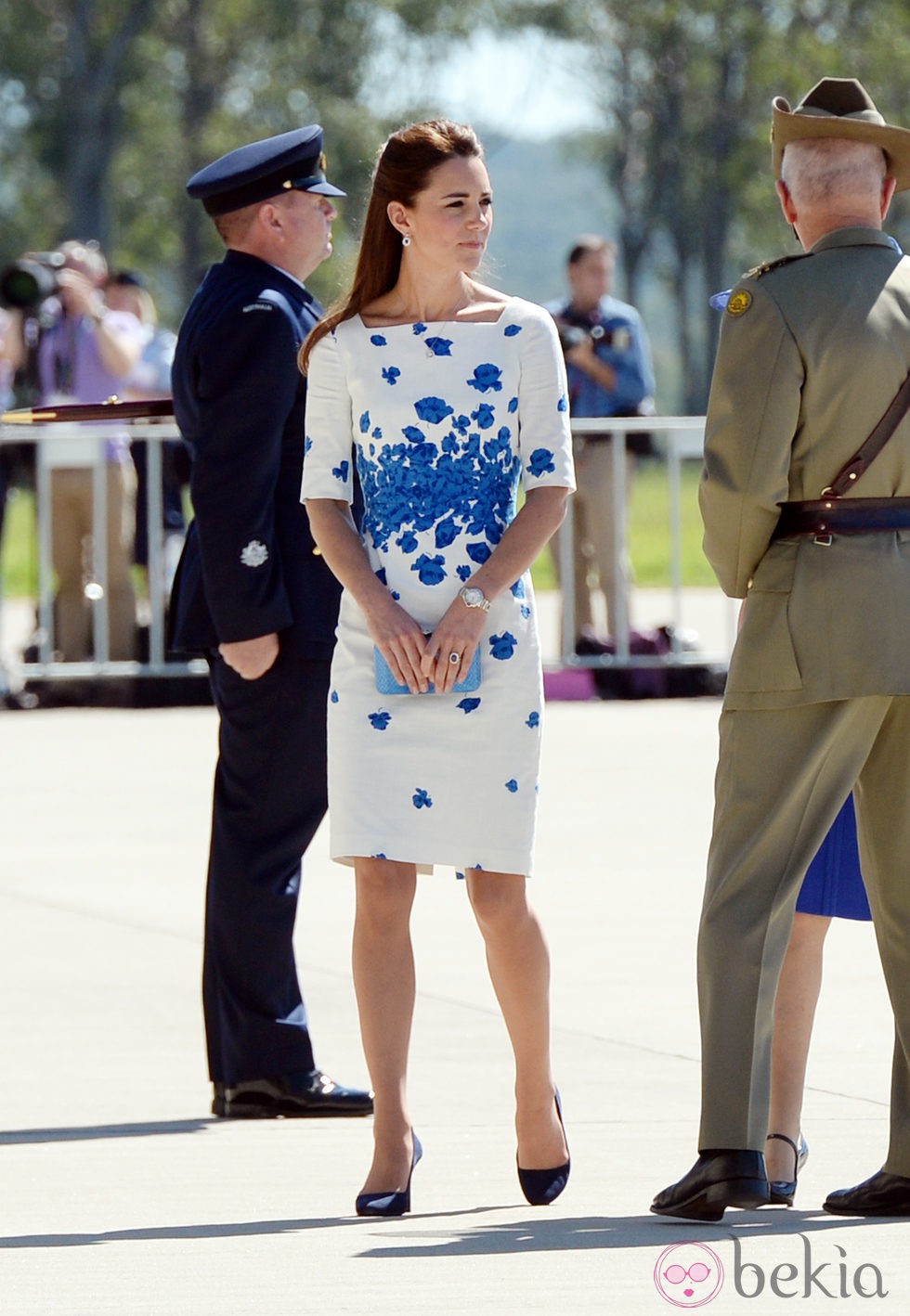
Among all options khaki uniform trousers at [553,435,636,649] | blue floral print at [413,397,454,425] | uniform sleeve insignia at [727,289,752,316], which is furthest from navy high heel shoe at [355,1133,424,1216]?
khaki uniform trousers at [553,435,636,649]

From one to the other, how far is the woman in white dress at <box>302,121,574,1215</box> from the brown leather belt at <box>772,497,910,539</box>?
447 millimetres

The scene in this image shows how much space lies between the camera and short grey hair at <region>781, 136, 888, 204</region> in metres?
4.10

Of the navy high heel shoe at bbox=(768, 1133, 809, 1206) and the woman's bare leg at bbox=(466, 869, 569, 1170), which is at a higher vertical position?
the woman's bare leg at bbox=(466, 869, 569, 1170)

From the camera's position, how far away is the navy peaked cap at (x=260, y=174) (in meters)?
5.20

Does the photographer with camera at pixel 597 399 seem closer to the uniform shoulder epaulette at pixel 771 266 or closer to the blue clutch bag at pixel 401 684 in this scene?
the blue clutch bag at pixel 401 684

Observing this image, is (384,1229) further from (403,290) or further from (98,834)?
(98,834)

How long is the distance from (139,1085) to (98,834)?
11.2ft

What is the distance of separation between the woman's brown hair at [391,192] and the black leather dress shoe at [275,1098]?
1.51m

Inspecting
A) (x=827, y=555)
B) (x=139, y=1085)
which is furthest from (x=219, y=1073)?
(x=827, y=555)

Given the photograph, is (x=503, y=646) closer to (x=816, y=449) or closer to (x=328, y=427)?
(x=328, y=427)

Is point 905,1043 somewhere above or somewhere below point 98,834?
above

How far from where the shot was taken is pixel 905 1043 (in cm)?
420

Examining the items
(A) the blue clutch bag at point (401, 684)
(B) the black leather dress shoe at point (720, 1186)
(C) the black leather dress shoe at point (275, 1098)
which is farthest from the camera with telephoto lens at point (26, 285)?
(B) the black leather dress shoe at point (720, 1186)

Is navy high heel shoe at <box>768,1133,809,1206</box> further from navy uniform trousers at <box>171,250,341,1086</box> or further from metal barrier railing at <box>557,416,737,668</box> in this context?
metal barrier railing at <box>557,416,737,668</box>
